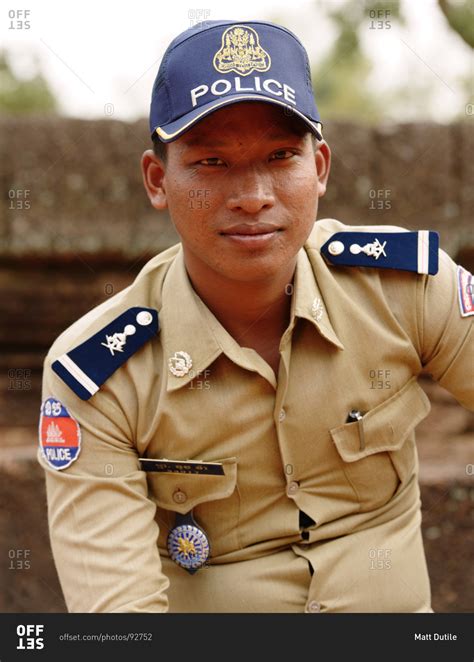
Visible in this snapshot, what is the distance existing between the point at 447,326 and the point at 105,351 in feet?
2.17

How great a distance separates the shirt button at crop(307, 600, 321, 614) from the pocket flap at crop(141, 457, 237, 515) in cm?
27

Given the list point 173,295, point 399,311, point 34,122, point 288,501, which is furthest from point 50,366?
point 34,122

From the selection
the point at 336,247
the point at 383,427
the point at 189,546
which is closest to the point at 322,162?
the point at 336,247

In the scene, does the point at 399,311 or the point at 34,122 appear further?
the point at 34,122

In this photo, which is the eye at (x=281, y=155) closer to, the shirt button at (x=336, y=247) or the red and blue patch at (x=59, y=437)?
the shirt button at (x=336, y=247)

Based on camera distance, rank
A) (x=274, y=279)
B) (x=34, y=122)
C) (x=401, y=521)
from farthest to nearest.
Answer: (x=34, y=122) < (x=401, y=521) < (x=274, y=279)

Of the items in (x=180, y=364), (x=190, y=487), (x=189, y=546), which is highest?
(x=180, y=364)

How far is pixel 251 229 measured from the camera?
160 cm

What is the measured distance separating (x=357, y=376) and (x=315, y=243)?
31 centimetres

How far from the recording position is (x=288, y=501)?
1.81 metres

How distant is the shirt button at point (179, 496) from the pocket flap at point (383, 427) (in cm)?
32

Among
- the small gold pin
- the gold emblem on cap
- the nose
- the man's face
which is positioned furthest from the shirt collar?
the gold emblem on cap

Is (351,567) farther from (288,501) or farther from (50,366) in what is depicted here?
(50,366)

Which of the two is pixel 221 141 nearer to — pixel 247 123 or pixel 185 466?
pixel 247 123
